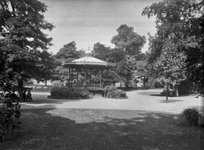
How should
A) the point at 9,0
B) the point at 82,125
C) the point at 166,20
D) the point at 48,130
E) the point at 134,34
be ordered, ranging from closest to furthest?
the point at 48,130 < the point at 82,125 < the point at 9,0 < the point at 166,20 < the point at 134,34

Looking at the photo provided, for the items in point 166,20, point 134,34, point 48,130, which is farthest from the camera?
point 134,34

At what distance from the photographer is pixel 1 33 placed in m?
20.5

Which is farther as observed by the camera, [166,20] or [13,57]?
[166,20]

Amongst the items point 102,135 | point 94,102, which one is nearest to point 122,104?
point 94,102

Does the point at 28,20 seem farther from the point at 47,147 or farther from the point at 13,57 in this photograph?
the point at 47,147

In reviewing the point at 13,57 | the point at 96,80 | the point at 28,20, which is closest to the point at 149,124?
the point at 13,57

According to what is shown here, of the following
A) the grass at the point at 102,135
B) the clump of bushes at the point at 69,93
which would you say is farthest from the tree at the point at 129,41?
the grass at the point at 102,135

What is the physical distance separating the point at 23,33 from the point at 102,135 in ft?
47.6

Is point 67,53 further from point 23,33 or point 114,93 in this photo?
point 23,33

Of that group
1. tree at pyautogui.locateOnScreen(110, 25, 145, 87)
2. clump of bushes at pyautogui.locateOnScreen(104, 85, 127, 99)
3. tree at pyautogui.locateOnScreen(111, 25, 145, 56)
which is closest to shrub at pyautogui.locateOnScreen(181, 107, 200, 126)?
clump of bushes at pyautogui.locateOnScreen(104, 85, 127, 99)

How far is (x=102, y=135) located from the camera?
28.8ft

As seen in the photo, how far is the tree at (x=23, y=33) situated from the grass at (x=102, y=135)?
332 inches

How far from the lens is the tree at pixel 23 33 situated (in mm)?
18609

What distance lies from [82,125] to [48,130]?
1934 mm
